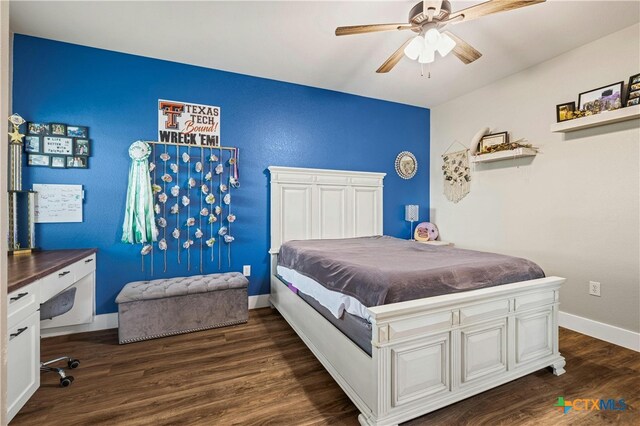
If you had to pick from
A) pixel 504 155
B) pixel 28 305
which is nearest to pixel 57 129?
pixel 28 305

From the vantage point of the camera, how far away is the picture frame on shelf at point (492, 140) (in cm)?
336

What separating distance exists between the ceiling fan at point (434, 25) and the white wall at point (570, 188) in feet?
4.79

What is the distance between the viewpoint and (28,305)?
5.26 ft

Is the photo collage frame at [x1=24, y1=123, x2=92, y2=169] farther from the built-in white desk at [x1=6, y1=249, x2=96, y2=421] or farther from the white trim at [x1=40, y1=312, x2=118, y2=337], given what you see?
the white trim at [x1=40, y1=312, x2=118, y2=337]

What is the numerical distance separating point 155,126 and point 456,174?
3.90 m

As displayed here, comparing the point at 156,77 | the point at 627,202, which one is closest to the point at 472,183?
the point at 627,202

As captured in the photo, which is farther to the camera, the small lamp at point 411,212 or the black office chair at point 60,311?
the small lamp at point 411,212

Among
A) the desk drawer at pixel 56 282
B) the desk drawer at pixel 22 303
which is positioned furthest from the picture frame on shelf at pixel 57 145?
the desk drawer at pixel 22 303

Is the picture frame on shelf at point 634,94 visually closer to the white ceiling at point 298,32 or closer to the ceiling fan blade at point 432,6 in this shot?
the white ceiling at point 298,32

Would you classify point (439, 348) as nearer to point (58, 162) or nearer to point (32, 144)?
point (58, 162)

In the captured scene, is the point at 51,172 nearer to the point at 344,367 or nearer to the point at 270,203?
the point at 270,203

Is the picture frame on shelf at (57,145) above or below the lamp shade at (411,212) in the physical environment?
above

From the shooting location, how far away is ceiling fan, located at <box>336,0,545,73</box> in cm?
169

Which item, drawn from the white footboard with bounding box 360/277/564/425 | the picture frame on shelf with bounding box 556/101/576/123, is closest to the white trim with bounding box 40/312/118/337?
the white footboard with bounding box 360/277/564/425
